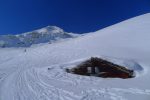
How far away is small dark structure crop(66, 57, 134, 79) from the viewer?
17.7m

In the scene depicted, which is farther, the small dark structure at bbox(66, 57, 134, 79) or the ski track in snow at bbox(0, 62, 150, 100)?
the small dark structure at bbox(66, 57, 134, 79)

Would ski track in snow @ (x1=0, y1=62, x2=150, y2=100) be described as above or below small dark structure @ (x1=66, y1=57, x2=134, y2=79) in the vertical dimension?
below

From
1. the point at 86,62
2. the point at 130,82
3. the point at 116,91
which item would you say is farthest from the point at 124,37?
the point at 116,91

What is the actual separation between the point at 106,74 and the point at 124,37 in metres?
16.5

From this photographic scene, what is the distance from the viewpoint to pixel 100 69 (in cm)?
1886

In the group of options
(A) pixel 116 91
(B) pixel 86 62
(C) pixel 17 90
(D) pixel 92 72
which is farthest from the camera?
(B) pixel 86 62

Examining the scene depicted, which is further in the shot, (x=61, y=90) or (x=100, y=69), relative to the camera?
(x=100, y=69)

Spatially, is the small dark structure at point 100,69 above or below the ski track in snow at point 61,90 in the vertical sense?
above

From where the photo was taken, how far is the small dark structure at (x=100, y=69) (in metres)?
17.7

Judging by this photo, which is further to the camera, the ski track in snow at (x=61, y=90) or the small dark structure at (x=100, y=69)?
the small dark structure at (x=100, y=69)

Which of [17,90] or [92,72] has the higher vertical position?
[92,72]

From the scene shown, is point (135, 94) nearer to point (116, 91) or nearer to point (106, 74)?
point (116, 91)

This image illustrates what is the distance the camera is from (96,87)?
43.9 ft

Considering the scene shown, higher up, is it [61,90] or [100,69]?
[100,69]
